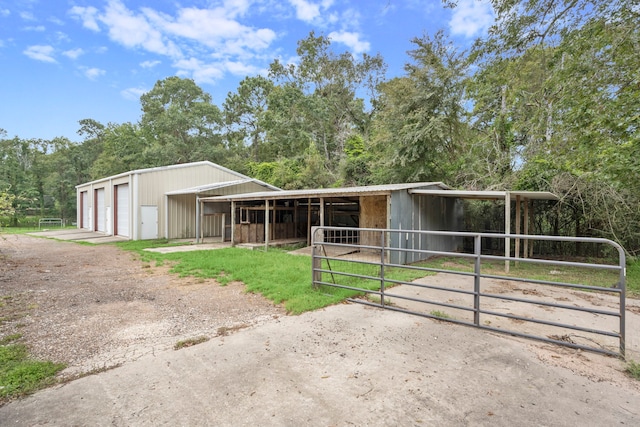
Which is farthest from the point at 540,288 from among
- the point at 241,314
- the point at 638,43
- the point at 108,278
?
the point at 108,278

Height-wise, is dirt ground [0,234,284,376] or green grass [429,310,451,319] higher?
green grass [429,310,451,319]

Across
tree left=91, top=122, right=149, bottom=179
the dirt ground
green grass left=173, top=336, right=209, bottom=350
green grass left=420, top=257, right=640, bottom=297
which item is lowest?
green grass left=420, top=257, right=640, bottom=297

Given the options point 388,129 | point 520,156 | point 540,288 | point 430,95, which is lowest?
point 540,288

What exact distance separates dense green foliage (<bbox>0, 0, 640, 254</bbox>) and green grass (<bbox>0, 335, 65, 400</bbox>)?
22.5 ft

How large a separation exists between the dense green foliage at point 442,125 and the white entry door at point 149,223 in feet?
14.6

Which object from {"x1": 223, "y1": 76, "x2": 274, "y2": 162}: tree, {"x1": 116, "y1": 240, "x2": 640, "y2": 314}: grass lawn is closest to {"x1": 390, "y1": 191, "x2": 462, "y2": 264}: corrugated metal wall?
{"x1": 116, "y1": 240, "x2": 640, "y2": 314}: grass lawn

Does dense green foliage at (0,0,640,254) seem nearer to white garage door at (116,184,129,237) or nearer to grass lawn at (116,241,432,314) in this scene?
white garage door at (116,184,129,237)

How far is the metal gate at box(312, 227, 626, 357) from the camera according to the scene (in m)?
3.36

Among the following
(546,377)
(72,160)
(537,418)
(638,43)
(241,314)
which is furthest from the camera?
(72,160)

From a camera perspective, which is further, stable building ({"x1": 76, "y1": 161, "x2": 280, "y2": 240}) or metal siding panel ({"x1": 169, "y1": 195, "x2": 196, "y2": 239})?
metal siding panel ({"x1": 169, "y1": 195, "x2": 196, "y2": 239})

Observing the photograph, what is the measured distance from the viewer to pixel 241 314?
4539mm

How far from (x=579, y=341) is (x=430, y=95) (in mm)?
12628

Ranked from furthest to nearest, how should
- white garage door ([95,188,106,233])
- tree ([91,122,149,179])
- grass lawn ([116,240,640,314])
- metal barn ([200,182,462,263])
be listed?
tree ([91,122,149,179]) < white garage door ([95,188,106,233]) < metal barn ([200,182,462,263]) < grass lawn ([116,240,640,314])

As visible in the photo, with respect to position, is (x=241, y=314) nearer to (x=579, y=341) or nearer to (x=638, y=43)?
(x=579, y=341)
